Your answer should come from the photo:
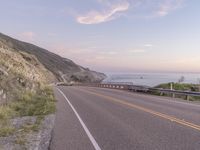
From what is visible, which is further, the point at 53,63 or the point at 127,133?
the point at 53,63

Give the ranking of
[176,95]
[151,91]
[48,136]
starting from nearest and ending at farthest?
[48,136] < [176,95] < [151,91]

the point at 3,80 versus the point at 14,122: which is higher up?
the point at 3,80

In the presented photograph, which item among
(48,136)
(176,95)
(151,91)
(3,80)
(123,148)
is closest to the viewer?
(123,148)

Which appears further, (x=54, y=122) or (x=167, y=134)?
(x=54, y=122)

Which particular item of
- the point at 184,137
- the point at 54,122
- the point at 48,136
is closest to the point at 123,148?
the point at 184,137

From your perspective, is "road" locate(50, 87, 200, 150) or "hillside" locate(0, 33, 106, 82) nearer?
"road" locate(50, 87, 200, 150)

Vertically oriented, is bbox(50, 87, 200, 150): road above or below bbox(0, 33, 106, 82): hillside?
below

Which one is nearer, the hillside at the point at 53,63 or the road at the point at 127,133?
the road at the point at 127,133

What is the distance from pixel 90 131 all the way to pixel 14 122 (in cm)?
390

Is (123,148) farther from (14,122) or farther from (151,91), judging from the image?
(151,91)

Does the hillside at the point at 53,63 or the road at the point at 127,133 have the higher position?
the hillside at the point at 53,63

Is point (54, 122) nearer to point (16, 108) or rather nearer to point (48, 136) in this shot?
point (48, 136)

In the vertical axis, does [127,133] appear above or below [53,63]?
below

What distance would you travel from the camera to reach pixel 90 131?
36.1 feet
